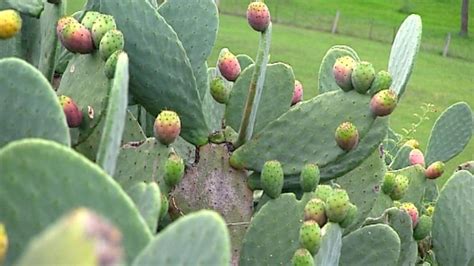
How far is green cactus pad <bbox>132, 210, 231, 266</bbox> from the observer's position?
26.0 inches

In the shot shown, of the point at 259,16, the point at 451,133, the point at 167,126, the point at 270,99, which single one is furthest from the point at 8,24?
the point at 451,133

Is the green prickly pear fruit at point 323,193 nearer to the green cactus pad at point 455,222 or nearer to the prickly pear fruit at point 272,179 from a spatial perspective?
the prickly pear fruit at point 272,179

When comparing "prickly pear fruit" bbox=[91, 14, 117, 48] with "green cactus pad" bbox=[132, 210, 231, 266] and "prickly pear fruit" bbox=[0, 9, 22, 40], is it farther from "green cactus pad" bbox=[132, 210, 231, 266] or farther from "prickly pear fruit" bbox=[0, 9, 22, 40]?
"green cactus pad" bbox=[132, 210, 231, 266]

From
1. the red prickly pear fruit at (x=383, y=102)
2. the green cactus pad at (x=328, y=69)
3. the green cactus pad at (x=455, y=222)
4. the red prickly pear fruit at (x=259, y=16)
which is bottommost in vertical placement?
the green cactus pad at (x=455, y=222)

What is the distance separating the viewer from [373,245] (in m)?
1.57

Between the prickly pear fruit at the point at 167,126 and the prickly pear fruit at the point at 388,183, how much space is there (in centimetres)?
66

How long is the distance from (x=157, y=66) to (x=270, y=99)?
1.07 ft

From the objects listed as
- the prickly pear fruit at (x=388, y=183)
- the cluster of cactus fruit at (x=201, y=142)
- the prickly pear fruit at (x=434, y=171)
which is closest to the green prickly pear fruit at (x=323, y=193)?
the cluster of cactus fruit at (x=201, y=142)

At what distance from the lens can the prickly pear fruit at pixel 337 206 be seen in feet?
4.11

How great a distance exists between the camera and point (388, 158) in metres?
2.61

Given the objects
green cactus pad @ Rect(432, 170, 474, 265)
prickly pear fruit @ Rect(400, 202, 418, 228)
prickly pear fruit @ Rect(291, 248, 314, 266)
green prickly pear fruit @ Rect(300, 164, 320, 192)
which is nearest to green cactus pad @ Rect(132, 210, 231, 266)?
→ prickly pear fruit @ Rect(291, 248, 314, 266)

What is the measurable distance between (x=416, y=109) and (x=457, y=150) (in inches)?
385

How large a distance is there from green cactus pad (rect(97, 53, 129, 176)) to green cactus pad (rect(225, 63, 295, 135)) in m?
0.78

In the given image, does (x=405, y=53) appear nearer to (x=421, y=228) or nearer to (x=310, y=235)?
(x=421, y=228)
